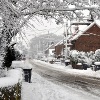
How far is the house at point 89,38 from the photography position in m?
43.9

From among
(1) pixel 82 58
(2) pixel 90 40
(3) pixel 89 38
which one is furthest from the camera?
(2) pixel 90 40

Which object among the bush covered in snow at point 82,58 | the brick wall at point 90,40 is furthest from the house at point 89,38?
the bush covered in snow at point 82,58

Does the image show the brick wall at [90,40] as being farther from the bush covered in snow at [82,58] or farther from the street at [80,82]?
the street at [80,82]

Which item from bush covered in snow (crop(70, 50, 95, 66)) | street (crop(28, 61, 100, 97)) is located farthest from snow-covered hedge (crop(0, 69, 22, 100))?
bush covered in snow (crop(70, 50, 95, 66))

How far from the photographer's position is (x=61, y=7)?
8.97 meters

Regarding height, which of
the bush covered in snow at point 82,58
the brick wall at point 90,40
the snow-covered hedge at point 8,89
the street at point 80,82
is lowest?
the street at point 80,82

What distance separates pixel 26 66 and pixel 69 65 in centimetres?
2334

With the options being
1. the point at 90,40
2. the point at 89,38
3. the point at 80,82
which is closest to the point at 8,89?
the point at 80,82

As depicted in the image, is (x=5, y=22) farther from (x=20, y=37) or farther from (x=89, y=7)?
(x=89, y=7)

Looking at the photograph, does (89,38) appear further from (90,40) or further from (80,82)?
(80,82)

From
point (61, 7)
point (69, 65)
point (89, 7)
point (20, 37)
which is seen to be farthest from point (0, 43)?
point (69, 65)

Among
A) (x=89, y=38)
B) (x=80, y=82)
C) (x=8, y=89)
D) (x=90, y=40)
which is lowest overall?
(x=80, y=82)

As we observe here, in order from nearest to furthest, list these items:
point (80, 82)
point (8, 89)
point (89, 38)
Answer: point (8, 89), point (80, 82), point (89, 38)

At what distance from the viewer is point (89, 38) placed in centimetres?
4494
